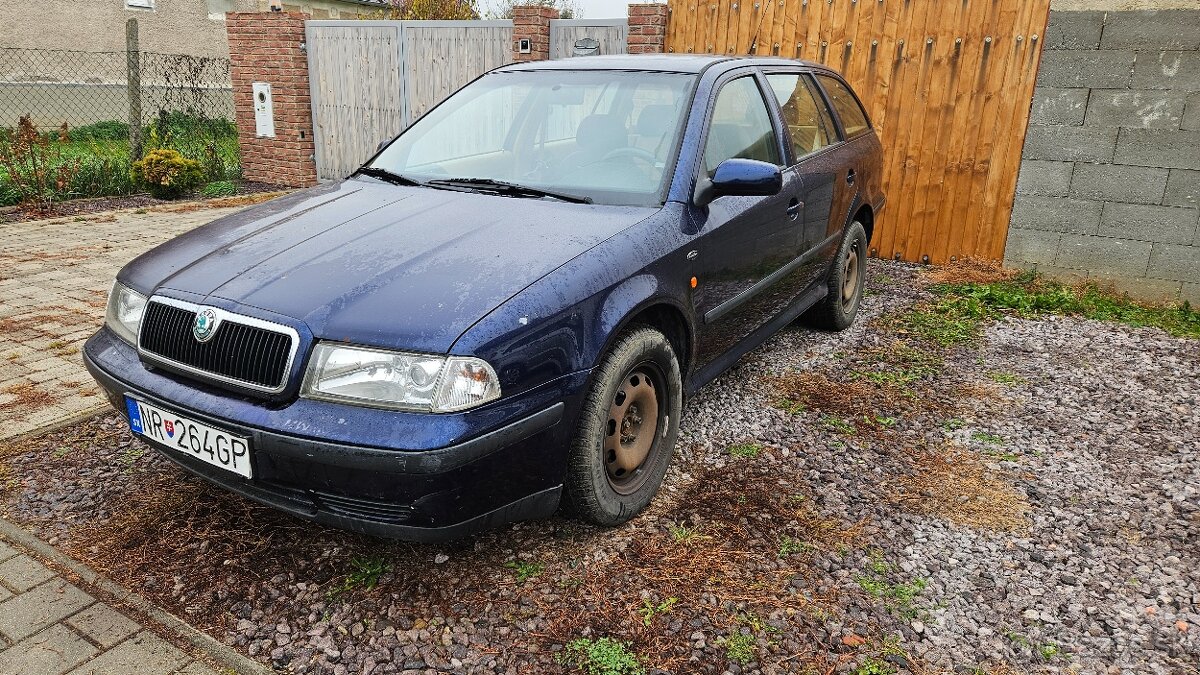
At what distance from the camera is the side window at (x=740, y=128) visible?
11.7ft

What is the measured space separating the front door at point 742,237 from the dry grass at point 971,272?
2.96 m

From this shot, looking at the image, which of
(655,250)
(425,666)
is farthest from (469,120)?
(425,666)

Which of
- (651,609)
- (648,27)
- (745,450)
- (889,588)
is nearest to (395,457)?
(651,609)

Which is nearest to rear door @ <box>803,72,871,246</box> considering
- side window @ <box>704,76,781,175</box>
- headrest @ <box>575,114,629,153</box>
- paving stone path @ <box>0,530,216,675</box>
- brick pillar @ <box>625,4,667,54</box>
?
side window @ <box>704,76,781,175</box>

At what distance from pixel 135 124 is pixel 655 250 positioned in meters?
10.5

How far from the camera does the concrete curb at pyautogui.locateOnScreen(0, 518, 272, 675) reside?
234 centimetres

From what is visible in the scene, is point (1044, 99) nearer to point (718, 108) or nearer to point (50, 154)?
point (718, 108)

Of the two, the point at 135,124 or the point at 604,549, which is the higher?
the point at 135,124

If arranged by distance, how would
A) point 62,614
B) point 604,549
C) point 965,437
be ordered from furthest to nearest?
1. point 965,437
2. point 604,549
3. point 62,614

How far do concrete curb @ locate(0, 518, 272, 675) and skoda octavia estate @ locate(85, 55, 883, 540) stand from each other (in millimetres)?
441

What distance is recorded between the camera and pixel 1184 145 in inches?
224

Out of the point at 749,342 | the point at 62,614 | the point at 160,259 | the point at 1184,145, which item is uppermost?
the point at 1184,145

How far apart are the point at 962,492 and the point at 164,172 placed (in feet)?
32.5

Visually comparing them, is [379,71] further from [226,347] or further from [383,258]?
[226,347]
